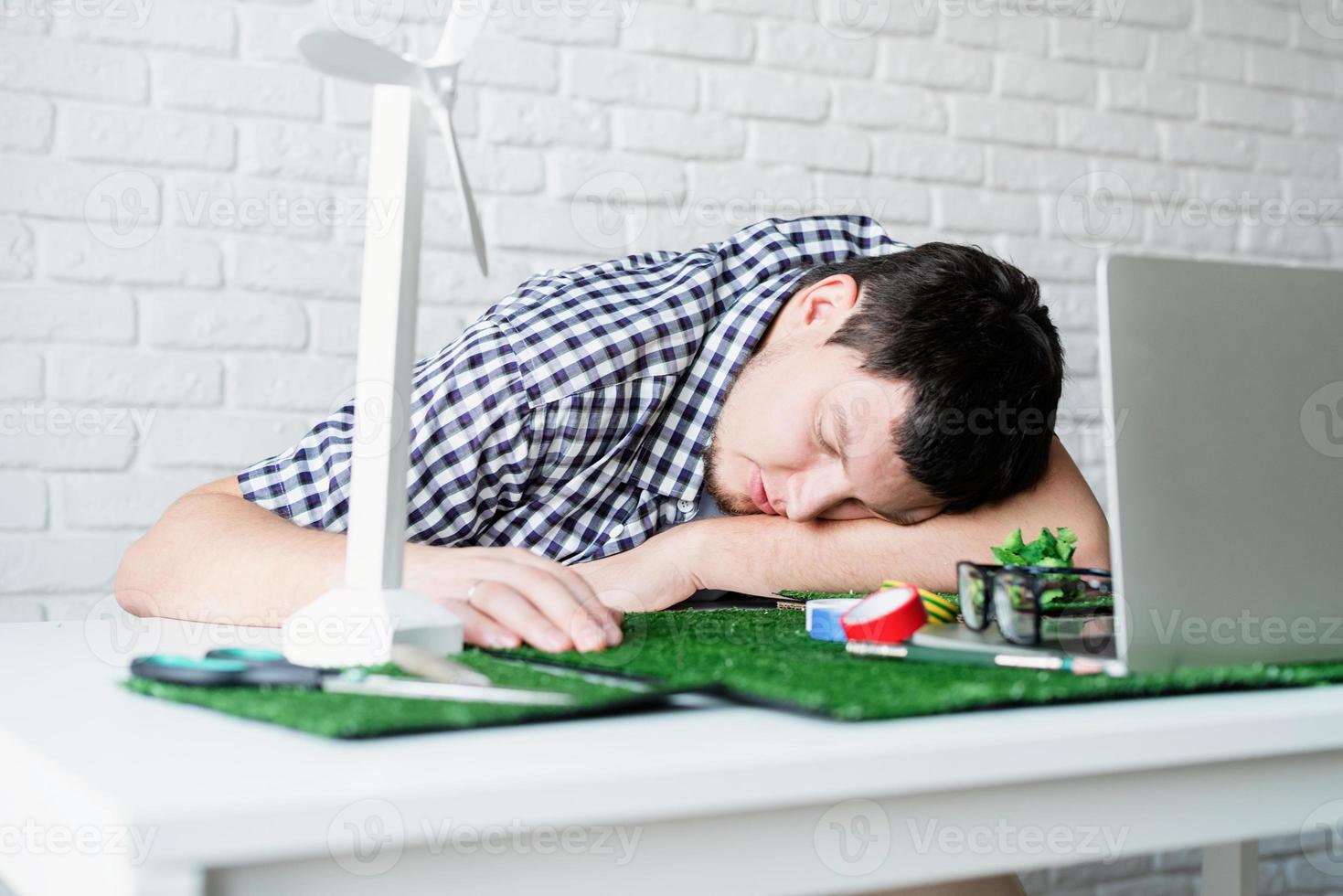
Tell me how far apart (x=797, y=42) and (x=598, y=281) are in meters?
1.04

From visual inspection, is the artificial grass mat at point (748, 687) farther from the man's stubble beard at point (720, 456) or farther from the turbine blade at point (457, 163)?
the man's stubble beard at point (720, 456)

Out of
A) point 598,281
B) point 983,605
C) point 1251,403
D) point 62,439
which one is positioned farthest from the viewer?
point 62,439

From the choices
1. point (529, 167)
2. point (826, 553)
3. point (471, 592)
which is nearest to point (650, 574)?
point (826, 553)

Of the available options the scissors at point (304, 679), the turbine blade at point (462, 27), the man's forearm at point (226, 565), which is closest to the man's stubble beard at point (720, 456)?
the man's forearm at point (226, 565)

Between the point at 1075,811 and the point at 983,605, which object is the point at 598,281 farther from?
the point at 1075,811

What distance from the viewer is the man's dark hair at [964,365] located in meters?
1.34

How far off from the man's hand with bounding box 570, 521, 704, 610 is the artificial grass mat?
0.39m

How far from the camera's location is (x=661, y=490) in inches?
62.9

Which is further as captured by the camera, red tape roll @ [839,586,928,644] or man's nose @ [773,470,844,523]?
man's nose @ [773,470,844,523]

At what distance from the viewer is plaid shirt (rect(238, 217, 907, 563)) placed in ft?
4.46

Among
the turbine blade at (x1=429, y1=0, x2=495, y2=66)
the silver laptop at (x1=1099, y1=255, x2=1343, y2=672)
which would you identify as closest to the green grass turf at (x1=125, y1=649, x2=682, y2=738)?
the silver laptop at (x1=1099, y1=255, x2=1343, y2=672)

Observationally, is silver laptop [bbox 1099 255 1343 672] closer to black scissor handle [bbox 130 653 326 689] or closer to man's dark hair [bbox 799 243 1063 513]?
black scissor handle [bbox 130 653 326 689]

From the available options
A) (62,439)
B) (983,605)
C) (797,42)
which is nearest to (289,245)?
(62,439)

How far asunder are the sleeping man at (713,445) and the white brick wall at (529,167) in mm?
591
